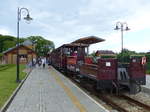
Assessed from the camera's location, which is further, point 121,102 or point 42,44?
point 42,44

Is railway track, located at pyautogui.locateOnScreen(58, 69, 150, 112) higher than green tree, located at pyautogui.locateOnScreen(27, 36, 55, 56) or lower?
lower

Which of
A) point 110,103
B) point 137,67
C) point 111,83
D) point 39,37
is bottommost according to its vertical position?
point 110,103

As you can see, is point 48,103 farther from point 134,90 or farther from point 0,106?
point 134,90

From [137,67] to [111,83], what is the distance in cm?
127

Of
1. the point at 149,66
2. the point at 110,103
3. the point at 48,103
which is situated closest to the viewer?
the point at 48,103

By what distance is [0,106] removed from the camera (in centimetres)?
860

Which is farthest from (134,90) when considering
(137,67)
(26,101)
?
(26,101)

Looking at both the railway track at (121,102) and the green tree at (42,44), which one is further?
the green tree at (42,44)

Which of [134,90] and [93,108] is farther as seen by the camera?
[134,90]

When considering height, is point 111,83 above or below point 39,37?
below

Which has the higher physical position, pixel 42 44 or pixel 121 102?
pixel 42 44

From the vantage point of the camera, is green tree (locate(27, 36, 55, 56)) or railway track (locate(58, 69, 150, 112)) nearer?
railway track (locate(58, 69, 150, 112))

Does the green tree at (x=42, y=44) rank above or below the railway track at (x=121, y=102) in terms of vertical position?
above

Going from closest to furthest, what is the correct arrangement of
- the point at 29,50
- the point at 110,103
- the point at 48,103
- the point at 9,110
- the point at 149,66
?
1. the point at 9,110
2. the point at 48,103
3. the point at 110,103
4. the point at 149,66
5. the point at 29,50
